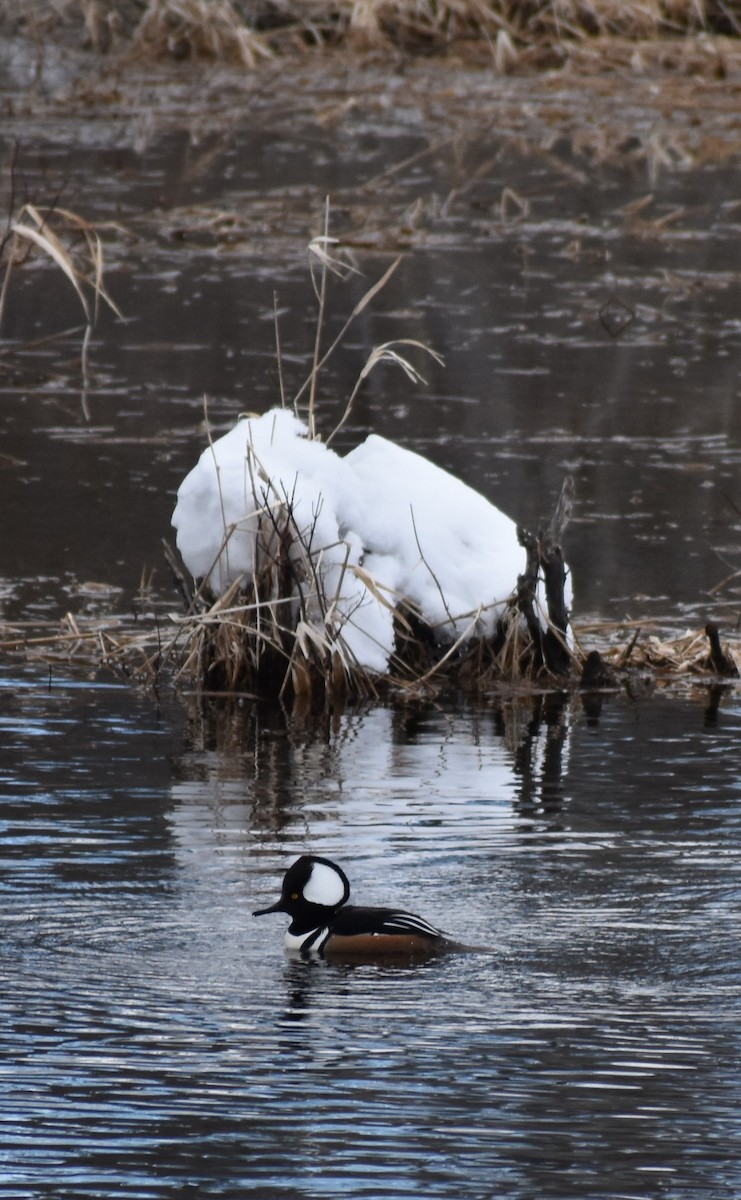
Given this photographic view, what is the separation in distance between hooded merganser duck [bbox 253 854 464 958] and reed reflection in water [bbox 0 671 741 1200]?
63mm

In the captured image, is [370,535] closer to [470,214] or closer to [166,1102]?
[166,1102]

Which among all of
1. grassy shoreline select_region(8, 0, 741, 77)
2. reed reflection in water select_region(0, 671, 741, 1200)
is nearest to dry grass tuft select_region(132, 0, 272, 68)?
grassy shoreline select_region(8, 0, 741, 77)

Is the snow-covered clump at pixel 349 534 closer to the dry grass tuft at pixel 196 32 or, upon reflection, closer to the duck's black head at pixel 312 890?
the duck's black head at pixel 312 890

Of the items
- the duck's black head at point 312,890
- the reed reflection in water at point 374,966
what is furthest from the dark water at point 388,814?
the duck's black head at point 312,890

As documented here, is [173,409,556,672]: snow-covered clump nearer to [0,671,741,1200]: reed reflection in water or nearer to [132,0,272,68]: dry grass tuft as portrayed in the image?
[0,671,741,1200]: reed reflection in water

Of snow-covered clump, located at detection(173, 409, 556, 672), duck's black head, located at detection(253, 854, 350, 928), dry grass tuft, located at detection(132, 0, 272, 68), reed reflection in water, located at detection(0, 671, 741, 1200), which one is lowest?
reed reflection in water, located at detection(0, 671, 741, 1200)

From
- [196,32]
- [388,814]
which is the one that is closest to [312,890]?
[388,814]

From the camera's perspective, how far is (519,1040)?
5.48 meters

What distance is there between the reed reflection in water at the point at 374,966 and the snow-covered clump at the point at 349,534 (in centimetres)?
47

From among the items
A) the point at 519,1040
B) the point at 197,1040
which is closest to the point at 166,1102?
the point at 197,1040

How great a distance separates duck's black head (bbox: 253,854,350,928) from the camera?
20.1ft

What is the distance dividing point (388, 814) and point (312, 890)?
48.6 inches

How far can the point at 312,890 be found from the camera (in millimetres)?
6137

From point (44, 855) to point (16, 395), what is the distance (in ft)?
24.5
